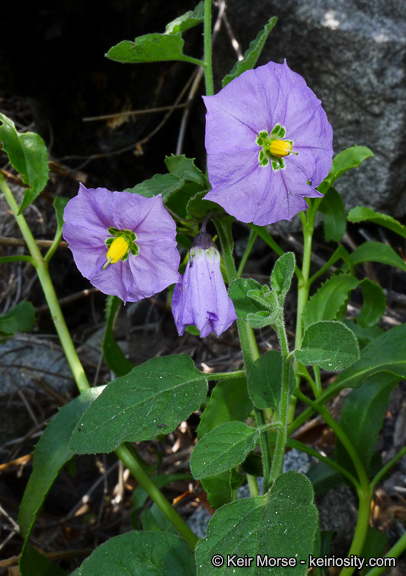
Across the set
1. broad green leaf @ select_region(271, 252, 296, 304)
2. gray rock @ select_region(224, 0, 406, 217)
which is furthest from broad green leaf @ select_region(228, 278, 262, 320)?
gray rock @ select_region(224, 0, 406, 217)

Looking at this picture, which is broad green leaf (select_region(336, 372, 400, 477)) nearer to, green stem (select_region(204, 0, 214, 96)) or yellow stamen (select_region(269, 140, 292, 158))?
yellow stamen (select_region(269, 140, 292, 158))

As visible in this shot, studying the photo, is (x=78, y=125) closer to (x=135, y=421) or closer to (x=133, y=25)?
(x=133, y=25)

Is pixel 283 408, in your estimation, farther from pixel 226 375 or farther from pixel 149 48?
pixel 149 48

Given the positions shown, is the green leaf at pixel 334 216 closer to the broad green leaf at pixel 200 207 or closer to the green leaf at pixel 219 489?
the broad green leaf at pixel 200 207

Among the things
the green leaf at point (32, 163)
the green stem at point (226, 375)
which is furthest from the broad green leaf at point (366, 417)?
the green leaf at point (32, 163)

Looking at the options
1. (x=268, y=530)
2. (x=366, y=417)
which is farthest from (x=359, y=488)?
(x=268, y=530)

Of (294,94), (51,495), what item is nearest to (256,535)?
(294,94)
